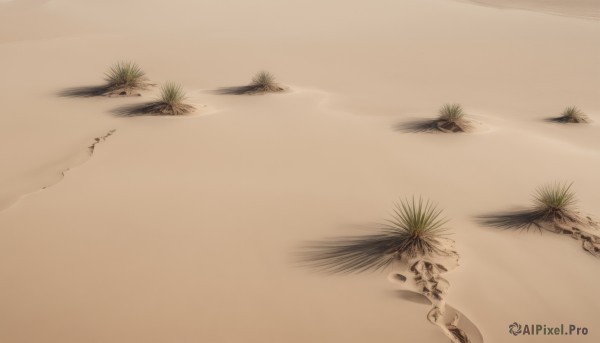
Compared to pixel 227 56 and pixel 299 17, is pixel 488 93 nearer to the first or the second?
pixel 227 56

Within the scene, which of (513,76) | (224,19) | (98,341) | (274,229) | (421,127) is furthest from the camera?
(224,19)

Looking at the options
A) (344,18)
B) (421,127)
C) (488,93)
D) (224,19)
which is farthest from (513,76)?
Answer: (224,19)

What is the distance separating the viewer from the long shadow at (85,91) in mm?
9758

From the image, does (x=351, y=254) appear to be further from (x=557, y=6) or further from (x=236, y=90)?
(x=557, y=6)

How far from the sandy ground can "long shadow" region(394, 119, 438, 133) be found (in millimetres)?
325

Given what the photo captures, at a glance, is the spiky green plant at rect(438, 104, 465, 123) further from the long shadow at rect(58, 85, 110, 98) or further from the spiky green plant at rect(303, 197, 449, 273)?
the long shadow at rect(58, 85, 110, 98)

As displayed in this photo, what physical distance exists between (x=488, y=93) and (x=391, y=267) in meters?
9.43

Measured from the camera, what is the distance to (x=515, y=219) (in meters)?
5.30

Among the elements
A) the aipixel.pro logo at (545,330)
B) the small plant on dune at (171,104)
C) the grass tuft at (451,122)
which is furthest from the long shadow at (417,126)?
the aipixel.pro logo at (545,330)

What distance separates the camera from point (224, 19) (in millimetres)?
20828

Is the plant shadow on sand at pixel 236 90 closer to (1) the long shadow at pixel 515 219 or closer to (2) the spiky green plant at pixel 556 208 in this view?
(1) the long shadow at pixel 515 219

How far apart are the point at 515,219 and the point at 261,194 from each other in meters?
2.75

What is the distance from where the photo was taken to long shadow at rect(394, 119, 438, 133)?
8523mm

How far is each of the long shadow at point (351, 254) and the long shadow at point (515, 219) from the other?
1280 millimetres
